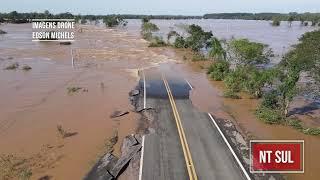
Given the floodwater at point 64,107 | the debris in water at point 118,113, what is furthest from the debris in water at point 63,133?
the debris in water at point 118,113

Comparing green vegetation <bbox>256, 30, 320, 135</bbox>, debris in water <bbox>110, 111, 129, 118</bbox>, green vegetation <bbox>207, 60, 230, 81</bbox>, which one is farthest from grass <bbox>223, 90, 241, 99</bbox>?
debris in water <bbox>110, 111, 129, 118</bbox>

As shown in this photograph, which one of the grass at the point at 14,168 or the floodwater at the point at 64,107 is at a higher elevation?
the floodwater at the point at 64,107

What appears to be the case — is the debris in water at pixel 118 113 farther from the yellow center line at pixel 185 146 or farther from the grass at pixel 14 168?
the grass at pixel 14 168

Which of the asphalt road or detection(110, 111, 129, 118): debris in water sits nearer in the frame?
the asphalt road

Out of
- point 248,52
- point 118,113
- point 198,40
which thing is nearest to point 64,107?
point 118,113

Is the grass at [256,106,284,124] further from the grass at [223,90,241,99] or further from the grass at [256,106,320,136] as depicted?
the grass at [223,90,241,99]
